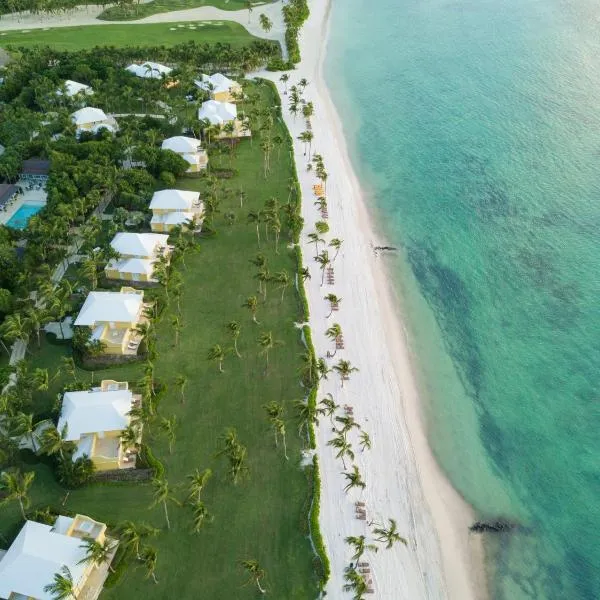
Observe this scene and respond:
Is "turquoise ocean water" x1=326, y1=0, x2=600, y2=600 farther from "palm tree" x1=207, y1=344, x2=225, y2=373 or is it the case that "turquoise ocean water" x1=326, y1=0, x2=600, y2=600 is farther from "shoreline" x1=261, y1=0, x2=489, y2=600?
"palm tree" x1=207, y1=344, x2=225, y2=373

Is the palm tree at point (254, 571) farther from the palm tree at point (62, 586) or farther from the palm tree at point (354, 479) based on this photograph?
the palm tree at point (62, 586)

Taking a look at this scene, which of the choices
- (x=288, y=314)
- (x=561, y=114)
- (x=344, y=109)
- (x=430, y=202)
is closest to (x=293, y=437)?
(x=288, y=314)

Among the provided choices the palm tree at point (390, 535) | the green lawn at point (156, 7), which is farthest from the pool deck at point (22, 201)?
the green lawn at point (156, 7)

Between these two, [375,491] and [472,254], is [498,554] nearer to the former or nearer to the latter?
[375,491]

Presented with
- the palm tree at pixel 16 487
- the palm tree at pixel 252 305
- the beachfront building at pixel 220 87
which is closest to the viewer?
the palm tree at pixel 16 487

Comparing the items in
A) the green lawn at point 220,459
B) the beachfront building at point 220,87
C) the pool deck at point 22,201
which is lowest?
the pool deck at point 22,201

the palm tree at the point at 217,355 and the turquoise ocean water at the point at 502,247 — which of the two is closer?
the turquoise ocean water at the point at 502,247

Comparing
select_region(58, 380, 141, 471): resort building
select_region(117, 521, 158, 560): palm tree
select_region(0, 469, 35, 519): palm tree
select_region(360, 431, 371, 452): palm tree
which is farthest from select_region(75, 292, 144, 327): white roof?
select_region(360, 431, 371, 452): palm tree
